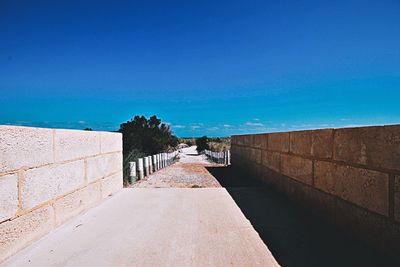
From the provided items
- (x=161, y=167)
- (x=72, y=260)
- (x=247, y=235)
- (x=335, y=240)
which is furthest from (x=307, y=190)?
(x=161, y=167)

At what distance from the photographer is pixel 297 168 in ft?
14.7

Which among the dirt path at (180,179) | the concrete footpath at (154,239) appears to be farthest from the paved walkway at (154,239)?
the dirt path at (180,179)

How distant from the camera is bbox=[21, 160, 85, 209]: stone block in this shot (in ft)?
9.25

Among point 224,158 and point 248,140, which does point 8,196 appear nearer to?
point 248,140

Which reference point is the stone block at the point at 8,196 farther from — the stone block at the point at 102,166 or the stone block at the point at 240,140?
the stone block at the point at 240,140

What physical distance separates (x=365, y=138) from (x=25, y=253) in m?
3.46

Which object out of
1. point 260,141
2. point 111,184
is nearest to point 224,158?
point 260,141

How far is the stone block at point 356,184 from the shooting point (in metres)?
2.51

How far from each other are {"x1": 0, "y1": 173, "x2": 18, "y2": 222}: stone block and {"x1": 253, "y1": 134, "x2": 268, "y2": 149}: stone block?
197 inches

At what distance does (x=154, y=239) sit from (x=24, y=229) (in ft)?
4.17

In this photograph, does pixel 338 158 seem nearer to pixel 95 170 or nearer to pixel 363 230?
pixel 363 230

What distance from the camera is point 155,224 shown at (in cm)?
348

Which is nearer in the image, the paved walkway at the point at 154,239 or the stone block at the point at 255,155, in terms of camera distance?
the paved walkway at the point at 154,239

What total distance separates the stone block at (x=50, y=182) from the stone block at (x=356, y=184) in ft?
10.8
